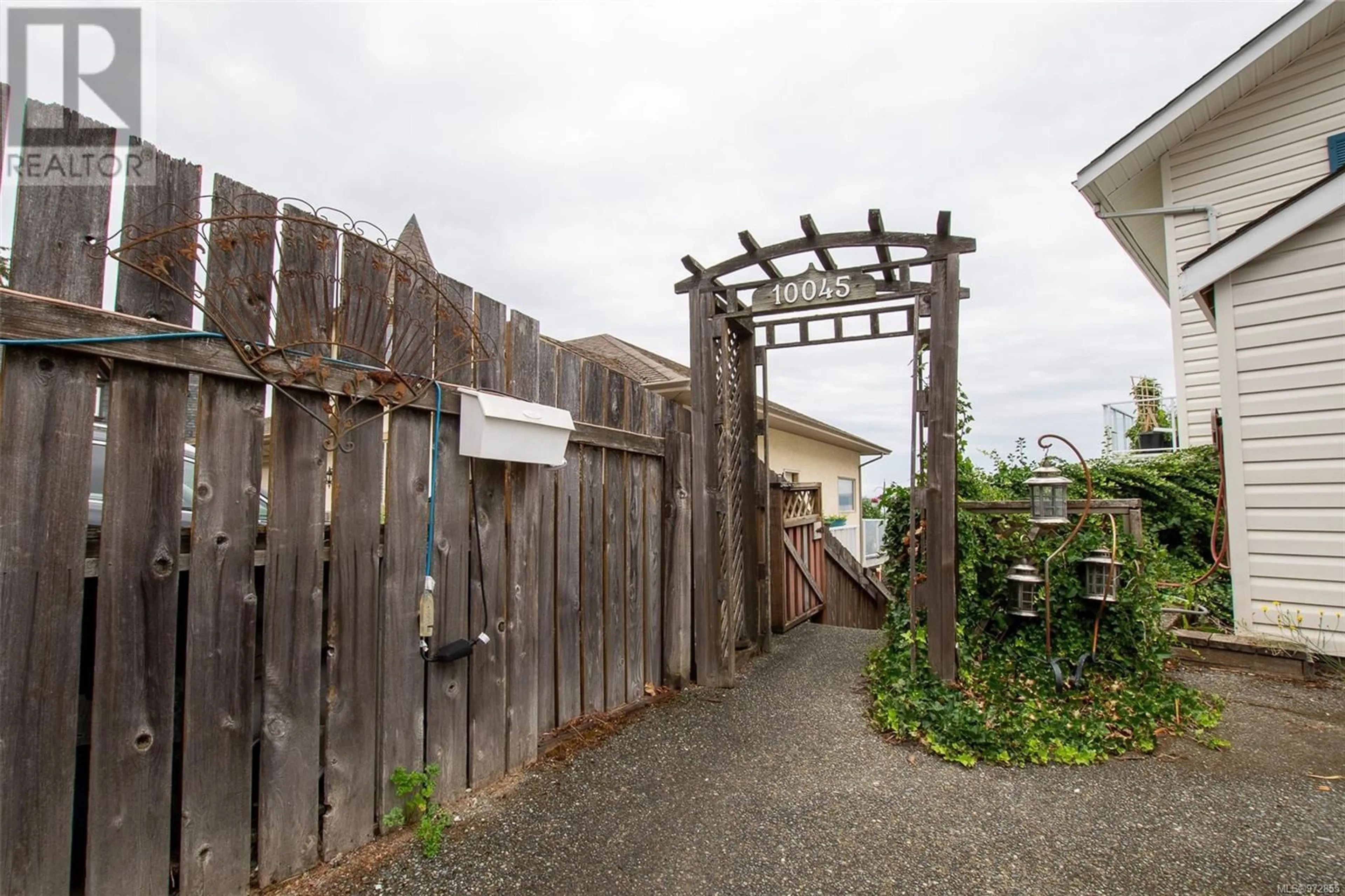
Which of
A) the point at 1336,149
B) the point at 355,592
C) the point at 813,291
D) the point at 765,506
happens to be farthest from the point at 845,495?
the point at 355,592

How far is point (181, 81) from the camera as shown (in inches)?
117

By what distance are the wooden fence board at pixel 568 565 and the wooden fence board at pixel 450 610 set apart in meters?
0.61

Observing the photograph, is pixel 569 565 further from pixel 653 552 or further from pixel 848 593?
pixel 848 593

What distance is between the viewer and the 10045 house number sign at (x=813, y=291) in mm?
3865

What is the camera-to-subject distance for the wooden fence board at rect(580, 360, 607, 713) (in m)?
3.21

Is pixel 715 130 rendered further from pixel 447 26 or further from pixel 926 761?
pixel 926 761

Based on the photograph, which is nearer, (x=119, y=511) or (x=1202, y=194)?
(x=119, y=511)

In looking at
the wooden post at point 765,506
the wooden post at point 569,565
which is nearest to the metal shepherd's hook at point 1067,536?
the wooden post at point 765,506

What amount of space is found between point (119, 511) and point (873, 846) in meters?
2.58

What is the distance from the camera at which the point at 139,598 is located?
1.51 metres

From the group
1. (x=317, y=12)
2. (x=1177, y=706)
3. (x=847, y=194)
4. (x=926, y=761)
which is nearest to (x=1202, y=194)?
(x=847, y=194)

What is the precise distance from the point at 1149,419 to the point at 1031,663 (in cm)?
752

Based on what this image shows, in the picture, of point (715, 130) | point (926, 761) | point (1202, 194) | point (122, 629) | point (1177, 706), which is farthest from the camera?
point (1202, 194)

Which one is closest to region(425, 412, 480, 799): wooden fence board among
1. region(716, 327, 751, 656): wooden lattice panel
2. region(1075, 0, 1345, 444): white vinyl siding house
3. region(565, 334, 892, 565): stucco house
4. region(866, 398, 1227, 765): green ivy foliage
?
region(716, 327, 751, 656): wooden lattice panel
